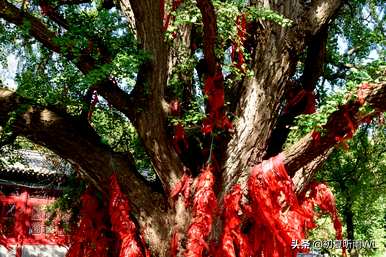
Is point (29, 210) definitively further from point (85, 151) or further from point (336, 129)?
point (336, 129)

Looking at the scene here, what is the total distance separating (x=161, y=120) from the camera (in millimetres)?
4699

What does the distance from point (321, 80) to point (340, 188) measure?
417cm

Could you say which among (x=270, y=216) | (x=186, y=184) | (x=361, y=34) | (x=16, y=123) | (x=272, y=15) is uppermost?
(x=361, y=34)

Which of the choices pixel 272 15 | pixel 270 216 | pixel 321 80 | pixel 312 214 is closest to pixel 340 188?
pixel 321 80

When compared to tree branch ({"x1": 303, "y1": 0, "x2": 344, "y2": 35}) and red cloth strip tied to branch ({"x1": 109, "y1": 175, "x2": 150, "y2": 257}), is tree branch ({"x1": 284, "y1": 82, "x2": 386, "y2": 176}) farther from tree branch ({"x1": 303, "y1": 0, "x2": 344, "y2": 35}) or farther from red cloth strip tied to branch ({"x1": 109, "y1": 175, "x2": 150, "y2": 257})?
red cloth strip tied to branch ({"x1": 109, "y1": 175, "x2": 150, "y2": 257})

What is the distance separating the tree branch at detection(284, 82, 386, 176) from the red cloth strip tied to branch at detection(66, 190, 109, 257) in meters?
2.35

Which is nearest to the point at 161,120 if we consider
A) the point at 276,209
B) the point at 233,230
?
the point at 233,230

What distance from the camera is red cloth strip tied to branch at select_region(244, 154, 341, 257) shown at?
4441mm

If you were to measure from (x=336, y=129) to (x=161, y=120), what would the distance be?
1690mm

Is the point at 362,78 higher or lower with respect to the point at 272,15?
lower

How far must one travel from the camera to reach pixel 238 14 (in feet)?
14.6

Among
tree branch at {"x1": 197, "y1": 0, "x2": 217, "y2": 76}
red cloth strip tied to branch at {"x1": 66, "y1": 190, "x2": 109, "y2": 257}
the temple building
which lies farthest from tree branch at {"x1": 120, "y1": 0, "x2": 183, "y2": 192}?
the temple building

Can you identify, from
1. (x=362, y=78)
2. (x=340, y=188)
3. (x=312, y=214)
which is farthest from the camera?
(x=340, y=188)

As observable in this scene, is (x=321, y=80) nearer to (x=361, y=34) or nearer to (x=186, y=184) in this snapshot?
(x=361, y=34)
